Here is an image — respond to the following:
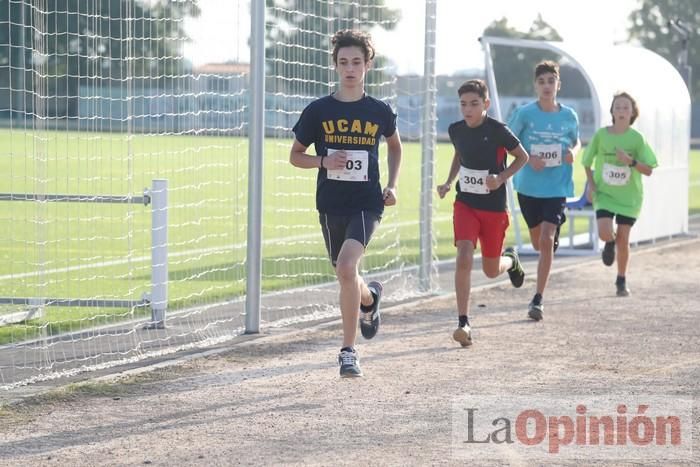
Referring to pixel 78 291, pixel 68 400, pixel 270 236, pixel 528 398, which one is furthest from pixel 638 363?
pixel 270 236

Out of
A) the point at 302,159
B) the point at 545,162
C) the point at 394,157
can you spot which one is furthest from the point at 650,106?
the point at 302,159

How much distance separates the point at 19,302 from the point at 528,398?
457 centimetres

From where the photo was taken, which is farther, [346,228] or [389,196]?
→ [346,228]

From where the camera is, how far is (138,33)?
11875 millimetres

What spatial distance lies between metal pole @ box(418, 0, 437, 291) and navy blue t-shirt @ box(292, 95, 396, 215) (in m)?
4.86

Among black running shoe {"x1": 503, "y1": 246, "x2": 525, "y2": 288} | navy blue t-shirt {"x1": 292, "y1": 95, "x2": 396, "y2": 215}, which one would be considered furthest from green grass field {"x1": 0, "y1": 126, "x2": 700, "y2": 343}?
black running shoe {"x1": 503, "y1": 246, "x2": 525, "y2": 288}

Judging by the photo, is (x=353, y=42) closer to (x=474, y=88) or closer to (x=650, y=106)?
(x=474, y=88)

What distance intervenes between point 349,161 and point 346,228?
1.39 ft

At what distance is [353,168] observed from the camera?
899 cm

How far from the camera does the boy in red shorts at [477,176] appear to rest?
10.4 m

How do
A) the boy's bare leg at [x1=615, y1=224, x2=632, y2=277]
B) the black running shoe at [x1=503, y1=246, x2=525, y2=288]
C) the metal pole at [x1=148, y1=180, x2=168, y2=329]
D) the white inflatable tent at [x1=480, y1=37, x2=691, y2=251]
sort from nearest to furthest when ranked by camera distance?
the metal pole at [x1=148, y1=180, x2=168, y2=329]
the black running shoe at [x1=503, y1=246, x2=525, y2=288]
the boy's bare leg at [x1=615, y1=224, x2=632, y2=277]
the white inflatable tent at [x1=480, y1=37, x2=691, y2=251]

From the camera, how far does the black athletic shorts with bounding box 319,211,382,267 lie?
29.6 ft

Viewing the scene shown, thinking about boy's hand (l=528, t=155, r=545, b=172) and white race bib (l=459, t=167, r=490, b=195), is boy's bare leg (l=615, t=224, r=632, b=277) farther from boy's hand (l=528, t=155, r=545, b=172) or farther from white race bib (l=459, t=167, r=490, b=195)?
white race bib (l=459, t=167, r=490, b=195)

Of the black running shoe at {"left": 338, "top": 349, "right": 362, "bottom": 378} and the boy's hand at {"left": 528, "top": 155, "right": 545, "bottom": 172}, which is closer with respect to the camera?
the black running shoe at {"left": 338, "top": 349, "right": 362, "bottom": 378}
